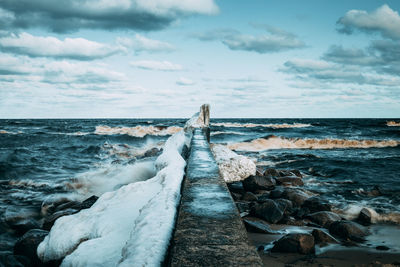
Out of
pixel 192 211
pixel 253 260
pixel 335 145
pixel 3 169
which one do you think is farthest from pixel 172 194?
pixel 335 145

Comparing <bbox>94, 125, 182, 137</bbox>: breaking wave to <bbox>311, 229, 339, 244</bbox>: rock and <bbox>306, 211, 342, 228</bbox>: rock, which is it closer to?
<bbox>306, 211, 342, 228</bbox>: rock

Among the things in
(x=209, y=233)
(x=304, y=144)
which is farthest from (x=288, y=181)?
(x=304, y=144)

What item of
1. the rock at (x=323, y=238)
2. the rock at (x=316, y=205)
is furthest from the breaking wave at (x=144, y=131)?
the rock at (x=323, y=238)

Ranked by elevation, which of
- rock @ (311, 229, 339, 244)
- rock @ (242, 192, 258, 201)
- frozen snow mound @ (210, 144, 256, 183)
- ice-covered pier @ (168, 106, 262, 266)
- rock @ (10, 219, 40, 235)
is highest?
ice-covered pier @ (168, 106, 262, 266)

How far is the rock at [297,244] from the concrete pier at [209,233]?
862mm

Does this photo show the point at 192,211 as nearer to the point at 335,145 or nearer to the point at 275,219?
the point at 275,219

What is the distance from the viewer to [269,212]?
420 cm


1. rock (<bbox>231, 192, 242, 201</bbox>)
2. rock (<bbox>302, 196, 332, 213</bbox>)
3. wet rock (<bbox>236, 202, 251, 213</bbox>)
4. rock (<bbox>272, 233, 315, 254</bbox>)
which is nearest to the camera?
rock (<bbox>272, 233, 315, 254</bbox>)

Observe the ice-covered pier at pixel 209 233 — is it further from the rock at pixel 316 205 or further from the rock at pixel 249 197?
the rock at pixel 316 205

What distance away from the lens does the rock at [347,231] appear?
3.57 meters

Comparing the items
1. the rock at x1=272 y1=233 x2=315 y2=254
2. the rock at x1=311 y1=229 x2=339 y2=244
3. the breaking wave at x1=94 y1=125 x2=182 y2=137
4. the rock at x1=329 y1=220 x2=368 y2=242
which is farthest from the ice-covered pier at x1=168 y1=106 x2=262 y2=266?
→ the breaking wave at x1=94 y1=125 x2=182 y2=137

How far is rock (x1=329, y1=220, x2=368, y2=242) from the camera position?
357 centimetres

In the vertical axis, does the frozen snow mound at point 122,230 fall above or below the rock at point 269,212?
above

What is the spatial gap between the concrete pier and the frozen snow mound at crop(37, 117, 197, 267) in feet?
0.43
